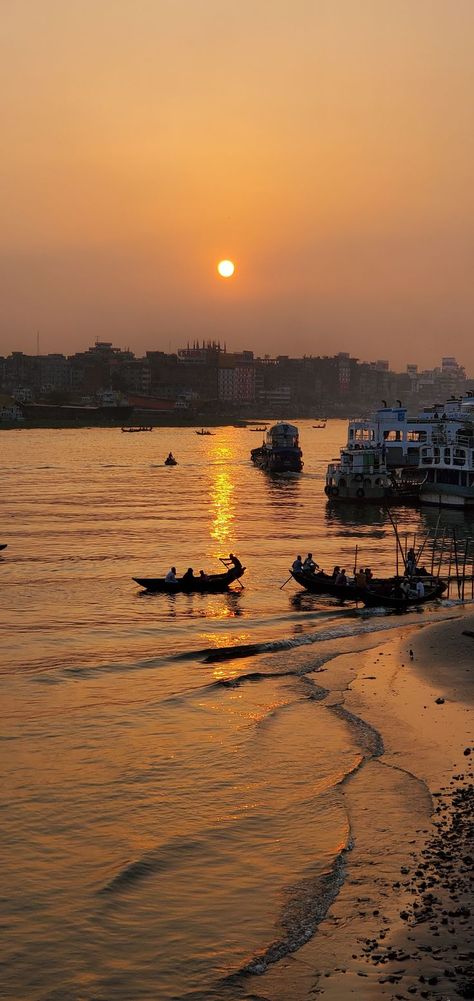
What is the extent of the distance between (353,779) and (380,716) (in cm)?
482

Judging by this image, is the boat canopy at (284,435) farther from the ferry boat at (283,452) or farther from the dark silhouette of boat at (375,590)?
the dark silhouette of boat at (375,590)

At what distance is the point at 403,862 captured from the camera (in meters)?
17.9

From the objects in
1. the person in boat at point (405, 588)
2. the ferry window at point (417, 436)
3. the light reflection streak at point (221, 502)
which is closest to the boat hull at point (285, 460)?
the light reflection streak at point (221, 502)

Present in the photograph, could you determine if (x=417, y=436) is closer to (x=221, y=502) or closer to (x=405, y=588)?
(x=221, y=502)

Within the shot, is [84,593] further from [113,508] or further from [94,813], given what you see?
[113,508]

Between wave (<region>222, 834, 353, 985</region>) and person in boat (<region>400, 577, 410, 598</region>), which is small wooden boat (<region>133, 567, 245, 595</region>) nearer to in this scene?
person in boat (<region>400, 577, 410, 598</region>)

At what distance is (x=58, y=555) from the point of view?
5928 cm

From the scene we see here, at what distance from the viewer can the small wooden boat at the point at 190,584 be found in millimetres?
45875

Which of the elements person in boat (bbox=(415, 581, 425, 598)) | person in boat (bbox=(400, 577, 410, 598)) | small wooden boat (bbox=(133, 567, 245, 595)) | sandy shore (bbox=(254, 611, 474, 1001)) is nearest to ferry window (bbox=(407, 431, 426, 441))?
small wooden boat (bbox=(133, 567, 245, 595))

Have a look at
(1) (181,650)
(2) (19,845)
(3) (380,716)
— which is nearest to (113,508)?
(1) (181,650)

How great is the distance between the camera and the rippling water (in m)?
15.8

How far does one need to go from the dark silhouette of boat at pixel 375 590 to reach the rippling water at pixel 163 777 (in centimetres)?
79

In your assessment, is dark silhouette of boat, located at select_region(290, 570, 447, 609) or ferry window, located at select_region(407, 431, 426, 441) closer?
dark silhouette of boat, located at select_region(290, 570, 447, 609)

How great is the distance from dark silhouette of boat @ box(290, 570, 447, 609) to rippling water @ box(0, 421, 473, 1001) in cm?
79
